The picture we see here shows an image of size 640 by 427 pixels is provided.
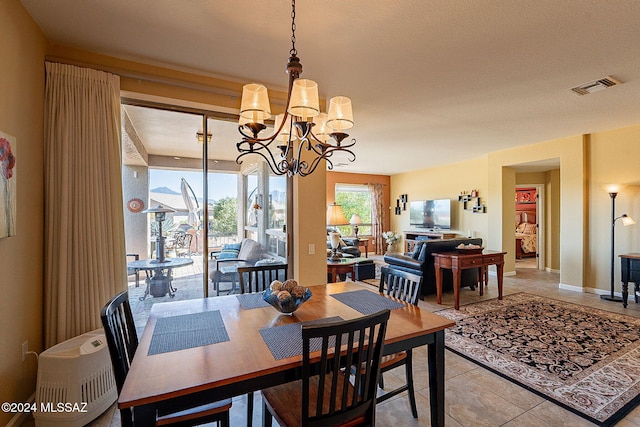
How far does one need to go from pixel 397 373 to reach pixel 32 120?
346 centimetres

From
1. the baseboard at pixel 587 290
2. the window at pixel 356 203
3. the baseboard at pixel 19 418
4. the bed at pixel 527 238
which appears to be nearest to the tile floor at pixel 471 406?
the baseboard at pixel 19 418

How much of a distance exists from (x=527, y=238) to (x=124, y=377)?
10295 millimetres

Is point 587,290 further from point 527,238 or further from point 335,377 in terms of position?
point 335,377

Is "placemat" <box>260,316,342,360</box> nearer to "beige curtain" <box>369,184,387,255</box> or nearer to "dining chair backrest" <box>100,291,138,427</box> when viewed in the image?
"dining chair backrest" <box>100,291,138,427</box>

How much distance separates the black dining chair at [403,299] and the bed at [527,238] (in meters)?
8.16

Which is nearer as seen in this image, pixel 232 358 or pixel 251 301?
pixel 232 358

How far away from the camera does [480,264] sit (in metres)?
4.30

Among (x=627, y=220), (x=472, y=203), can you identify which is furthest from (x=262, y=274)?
(x=472, y=203)

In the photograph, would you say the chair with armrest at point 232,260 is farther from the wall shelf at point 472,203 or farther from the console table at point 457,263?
the wall shelf at point 472,203

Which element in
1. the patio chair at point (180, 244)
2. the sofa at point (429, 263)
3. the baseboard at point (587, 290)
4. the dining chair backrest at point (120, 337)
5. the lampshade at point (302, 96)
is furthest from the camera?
the baseboard at point (587, 290)

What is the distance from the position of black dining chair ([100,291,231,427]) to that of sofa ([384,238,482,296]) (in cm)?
338

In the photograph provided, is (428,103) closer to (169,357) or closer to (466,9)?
(466,9)

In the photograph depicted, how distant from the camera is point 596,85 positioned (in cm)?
304

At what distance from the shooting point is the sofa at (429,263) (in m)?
4.44
